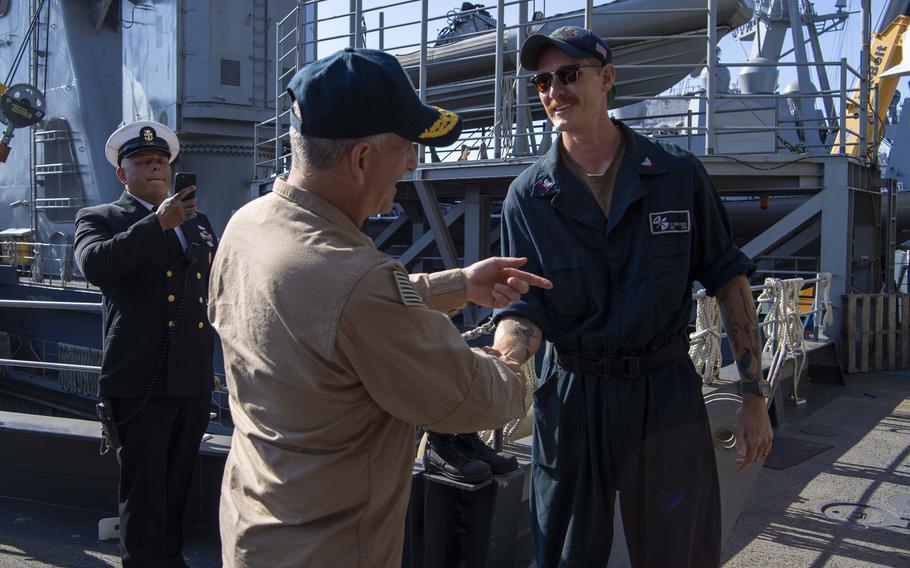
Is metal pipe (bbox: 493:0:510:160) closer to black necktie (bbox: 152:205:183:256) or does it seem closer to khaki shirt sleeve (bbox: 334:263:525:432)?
black necktie (bbox: 152:205:183:256)

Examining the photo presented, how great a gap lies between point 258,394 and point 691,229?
53.6 inches

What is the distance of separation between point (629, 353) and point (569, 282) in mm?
266

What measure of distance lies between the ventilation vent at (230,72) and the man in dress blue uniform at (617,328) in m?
11.1

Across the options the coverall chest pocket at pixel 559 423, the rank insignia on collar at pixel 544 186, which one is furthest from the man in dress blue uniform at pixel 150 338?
the coverall chest pocket at pixel 559 423

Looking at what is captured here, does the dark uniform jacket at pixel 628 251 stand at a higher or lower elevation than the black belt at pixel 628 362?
higher

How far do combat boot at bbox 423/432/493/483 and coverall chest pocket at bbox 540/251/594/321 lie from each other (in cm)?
57

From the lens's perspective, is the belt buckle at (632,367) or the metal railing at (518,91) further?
the metal railing at (518,91)

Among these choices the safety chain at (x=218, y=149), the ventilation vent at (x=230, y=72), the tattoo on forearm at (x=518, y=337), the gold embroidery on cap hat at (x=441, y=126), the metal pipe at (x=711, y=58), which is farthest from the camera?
the safety chain at (x=218, y=149)

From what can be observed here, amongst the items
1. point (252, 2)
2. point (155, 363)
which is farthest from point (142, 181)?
point (252, 2)

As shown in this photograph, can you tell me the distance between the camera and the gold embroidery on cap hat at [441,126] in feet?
5.00

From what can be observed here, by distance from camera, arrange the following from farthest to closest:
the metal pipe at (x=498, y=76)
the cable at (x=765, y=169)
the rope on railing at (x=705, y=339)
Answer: the metal pipe at (x=498, y=76), the cable at (x=765, y=169), the rope on railing at (x=705, y=339)

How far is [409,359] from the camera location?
1362 millimetres

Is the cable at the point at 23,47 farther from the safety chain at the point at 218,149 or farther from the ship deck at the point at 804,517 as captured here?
the ship deck at the point at 804,517

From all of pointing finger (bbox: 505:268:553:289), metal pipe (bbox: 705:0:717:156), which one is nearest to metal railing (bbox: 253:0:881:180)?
metal pipe (bbox: 705:0:717:156)
